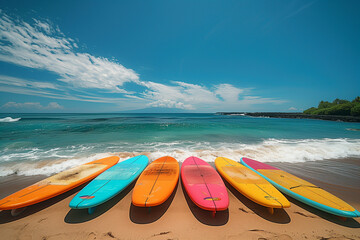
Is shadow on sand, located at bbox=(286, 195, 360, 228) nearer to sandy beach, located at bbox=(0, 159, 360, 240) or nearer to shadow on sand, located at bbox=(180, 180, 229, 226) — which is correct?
sandy beach, located at bbox=(0, 159, 360, 240)

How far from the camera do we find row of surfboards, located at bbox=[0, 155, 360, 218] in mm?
2840

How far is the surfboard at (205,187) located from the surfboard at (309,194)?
1955 millimetres

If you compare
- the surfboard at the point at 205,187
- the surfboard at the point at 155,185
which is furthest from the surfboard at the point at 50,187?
the surfboard at the point at 205,187

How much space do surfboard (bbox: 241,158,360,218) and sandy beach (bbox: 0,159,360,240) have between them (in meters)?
0.30

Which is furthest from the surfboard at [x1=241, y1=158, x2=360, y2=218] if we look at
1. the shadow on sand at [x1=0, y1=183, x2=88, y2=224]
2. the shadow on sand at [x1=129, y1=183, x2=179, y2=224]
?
the shadow on sand at [x1=0, y1=183, x2=88, y2=224]

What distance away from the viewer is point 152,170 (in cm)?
450

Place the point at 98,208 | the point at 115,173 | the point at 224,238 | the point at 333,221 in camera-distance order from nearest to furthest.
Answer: the point at 224,238, the point at 333,221, the point at 98,208, the point at 115,173

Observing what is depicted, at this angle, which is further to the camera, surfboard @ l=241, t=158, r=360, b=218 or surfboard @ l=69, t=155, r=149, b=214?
surfboard @ l=69, t=155, r=149, b=214

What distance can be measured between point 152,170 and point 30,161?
7.34 metres

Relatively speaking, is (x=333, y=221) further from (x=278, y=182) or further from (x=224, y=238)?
(x=224, y=238)

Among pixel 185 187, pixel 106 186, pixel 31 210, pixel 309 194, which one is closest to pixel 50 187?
pixel 31 210

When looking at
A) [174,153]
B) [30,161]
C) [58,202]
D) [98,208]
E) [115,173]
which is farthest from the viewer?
[174,153]

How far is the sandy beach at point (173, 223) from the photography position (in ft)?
8.24

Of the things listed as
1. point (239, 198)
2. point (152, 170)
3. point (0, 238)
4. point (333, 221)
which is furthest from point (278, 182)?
point (0, 238)
